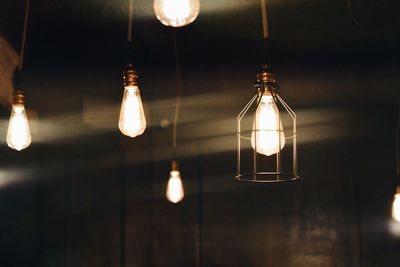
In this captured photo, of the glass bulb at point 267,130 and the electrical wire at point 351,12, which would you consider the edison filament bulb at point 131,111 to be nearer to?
the glass bulb at point 267,130

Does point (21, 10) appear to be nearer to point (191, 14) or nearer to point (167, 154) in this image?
point (167, 154)

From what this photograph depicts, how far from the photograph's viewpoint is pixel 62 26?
6.69m

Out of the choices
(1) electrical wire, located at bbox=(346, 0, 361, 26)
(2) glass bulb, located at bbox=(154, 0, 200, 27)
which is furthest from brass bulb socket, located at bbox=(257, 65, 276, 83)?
(1) electrical wire, located at bbox=(346, 0, 361, 26)

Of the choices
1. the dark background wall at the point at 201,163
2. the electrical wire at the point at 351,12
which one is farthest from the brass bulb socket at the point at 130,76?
the dark background wall at the point at 201,163

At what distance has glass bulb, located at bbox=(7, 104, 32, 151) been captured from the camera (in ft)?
11.5

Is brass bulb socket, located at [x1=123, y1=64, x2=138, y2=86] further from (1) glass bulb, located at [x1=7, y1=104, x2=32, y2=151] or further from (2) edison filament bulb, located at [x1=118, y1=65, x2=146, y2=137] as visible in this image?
(1) glass bulb, located at [x1=7, y1=104, x2=32, y2=151]

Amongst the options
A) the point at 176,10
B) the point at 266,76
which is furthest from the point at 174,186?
the point at 176,10

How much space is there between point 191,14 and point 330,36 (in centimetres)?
542

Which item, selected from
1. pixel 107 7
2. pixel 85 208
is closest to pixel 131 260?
pixel 85 208

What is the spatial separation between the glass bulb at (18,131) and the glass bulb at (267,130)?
57.8 inches

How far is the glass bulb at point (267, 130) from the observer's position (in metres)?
2.64

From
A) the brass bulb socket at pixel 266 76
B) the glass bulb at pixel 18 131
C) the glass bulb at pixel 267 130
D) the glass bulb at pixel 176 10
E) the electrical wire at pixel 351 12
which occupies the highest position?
the electrical wire at pixel 351 12

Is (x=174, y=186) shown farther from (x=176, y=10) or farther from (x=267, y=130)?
(x=176, y=10)

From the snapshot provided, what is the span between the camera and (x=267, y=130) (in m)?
2.61
